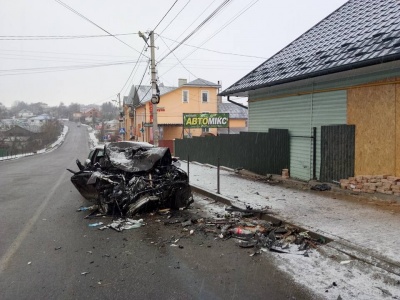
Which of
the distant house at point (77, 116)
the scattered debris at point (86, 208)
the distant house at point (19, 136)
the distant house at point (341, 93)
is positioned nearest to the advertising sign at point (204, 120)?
the distant house at point (341, 93)

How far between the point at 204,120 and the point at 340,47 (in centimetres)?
1332

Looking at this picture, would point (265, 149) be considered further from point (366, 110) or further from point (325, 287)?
point (325, 287)

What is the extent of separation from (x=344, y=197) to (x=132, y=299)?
636cm

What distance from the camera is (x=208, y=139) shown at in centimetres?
1883

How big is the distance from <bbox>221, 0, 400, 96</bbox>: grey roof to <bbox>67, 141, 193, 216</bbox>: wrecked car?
4.73 m

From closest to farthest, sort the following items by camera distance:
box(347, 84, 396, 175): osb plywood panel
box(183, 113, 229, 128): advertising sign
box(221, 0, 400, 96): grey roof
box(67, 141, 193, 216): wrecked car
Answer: box(67, 141, 193, 216): wrecked car → box(347, 84, 396, 175): osb plywood panel → box(221, 0, 400, 96): grey roof → box(183, 113, 229, 128): advertising sign

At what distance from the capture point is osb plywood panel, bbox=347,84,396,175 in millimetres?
7852

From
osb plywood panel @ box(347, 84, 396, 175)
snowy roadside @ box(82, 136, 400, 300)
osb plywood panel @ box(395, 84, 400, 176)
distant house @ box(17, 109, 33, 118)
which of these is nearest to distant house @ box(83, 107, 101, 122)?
distant house @ box(17, 109, 33, 118)

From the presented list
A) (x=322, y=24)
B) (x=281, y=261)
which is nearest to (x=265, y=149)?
(x=322, y=24)

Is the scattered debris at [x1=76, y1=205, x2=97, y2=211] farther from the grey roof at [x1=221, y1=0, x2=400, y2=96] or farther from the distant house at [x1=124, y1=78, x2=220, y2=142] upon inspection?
the distant house at [x1=124, y1=78, x2=220, y2=142]

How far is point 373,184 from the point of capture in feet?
26.7

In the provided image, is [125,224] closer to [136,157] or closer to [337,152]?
[136,157]

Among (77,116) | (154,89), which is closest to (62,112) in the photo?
(77,116)

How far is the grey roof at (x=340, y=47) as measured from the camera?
8016mm
